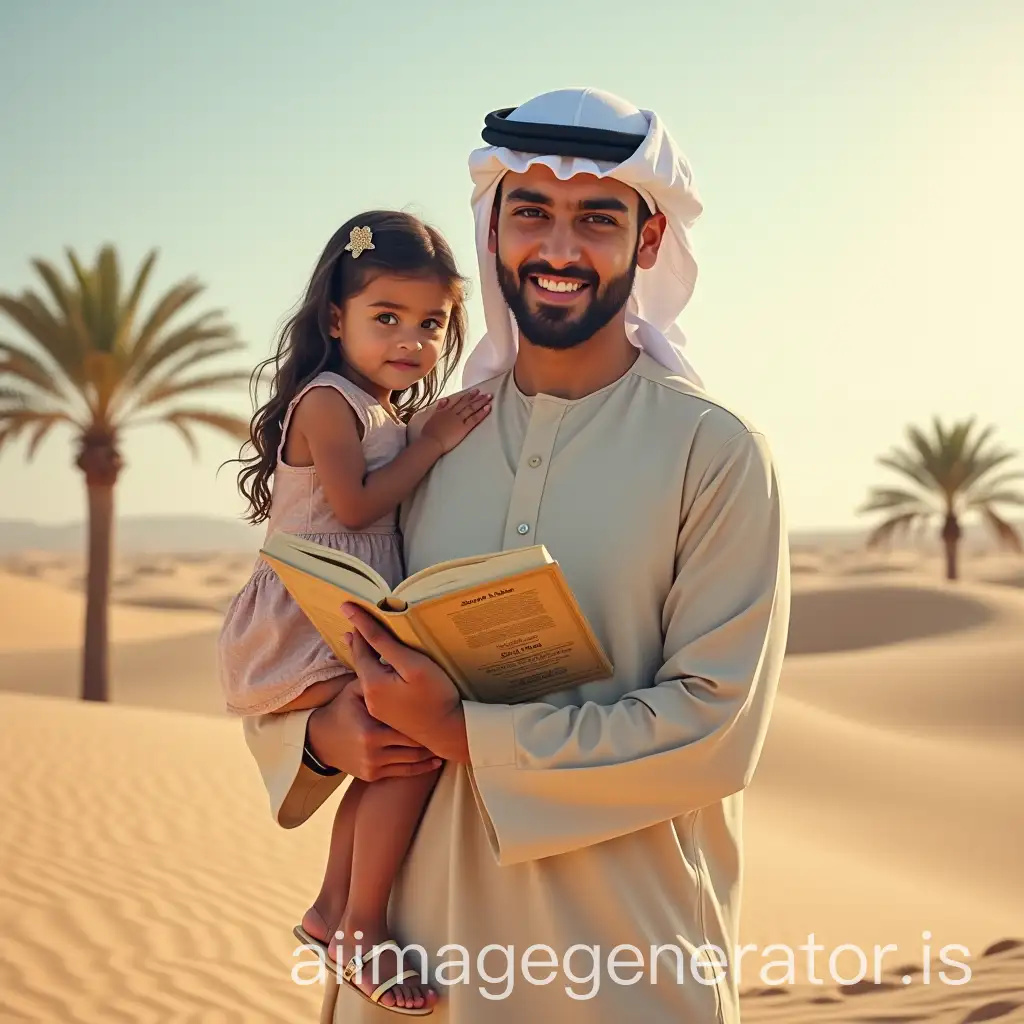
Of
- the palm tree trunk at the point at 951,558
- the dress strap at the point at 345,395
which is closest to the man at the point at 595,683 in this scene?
the dress strap at the point at 345,395

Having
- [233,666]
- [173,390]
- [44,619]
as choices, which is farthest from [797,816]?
[44,619]

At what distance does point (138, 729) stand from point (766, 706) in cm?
1215

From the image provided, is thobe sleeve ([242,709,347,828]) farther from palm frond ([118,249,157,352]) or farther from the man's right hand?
palm frond ([118,249,157,352])

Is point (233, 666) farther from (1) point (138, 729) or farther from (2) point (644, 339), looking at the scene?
(1) point (138, 729)

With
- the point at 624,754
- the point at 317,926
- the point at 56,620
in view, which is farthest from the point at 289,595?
the point at 56,620

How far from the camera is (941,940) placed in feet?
29.4

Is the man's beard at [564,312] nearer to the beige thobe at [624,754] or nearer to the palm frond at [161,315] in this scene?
the beige thobe at [624,754]

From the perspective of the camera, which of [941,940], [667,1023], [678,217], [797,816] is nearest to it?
[667,1023]

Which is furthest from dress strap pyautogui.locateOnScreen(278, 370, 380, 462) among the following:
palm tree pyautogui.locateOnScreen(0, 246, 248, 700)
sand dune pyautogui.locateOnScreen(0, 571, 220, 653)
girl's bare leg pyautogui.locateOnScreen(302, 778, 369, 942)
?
sand dune pyautogui.locateOnScreen(0, 571, 220, 653)

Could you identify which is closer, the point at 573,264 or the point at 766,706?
the point at 766,706

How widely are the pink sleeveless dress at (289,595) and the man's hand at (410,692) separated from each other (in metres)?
0.55

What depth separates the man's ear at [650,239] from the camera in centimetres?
292

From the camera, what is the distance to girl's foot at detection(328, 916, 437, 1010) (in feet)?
8.77

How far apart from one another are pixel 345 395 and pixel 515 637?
3.58ft
